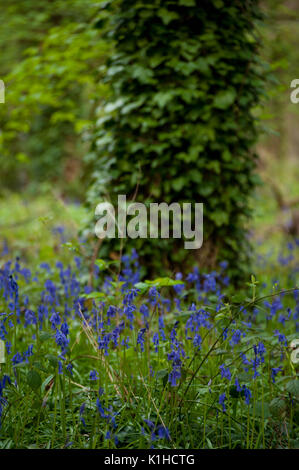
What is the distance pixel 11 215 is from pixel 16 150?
24.2ft

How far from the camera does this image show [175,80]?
3.44 meters

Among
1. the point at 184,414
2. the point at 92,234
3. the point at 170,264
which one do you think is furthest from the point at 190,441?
the point at 92,234

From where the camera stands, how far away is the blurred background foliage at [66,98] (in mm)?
4402

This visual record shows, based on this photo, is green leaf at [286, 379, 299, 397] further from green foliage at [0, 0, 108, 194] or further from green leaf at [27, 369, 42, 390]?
green foliage at [0, 0, 108, 194]

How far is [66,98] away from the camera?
7418mm

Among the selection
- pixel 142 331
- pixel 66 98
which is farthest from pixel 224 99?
pixel 66 98

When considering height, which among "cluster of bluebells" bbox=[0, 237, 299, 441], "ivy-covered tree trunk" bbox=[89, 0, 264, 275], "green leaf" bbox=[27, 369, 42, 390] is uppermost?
"ivy-covered tree trunk" bbox=[89, 0, 264, 275]

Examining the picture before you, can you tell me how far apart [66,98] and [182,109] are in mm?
4580

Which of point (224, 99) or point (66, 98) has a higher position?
point (224, 99)

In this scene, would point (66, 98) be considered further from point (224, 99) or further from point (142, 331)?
point (142, 331)

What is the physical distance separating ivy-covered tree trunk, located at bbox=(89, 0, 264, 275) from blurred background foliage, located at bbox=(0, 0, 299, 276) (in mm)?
286

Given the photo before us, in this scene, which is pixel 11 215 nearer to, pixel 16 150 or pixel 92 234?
pixel 92 234

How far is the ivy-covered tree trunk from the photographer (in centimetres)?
337

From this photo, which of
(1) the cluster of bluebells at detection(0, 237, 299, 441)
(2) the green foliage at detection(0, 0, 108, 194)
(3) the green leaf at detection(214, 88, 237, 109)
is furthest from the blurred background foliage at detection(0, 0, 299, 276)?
(1) the cluster of bluebells at detection(0, 237, 299, 441)
